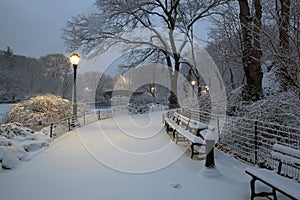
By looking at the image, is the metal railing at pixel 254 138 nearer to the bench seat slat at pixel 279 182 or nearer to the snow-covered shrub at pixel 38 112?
the bench seat slat at pixel 279 182

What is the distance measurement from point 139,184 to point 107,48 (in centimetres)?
1513

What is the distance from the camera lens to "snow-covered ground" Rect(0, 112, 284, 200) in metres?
3.69

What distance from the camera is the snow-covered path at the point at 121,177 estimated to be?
3.68m

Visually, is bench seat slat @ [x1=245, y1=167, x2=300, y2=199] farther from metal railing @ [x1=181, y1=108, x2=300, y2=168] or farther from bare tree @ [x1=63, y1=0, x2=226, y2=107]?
bare tree @ [x1=63, y1=0, x2=226, y2=107]

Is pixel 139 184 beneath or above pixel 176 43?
beneath

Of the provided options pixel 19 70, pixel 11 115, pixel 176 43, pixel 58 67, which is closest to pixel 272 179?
pixel 11 115

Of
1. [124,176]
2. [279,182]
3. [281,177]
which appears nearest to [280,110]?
[281,177]

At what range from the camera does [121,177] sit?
4457 millimetres

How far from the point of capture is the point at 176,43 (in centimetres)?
2222

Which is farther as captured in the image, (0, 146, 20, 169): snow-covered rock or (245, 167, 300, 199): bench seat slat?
(0, 146, 20, 169): snow-covered rock

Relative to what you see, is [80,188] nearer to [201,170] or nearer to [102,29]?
[201,170]

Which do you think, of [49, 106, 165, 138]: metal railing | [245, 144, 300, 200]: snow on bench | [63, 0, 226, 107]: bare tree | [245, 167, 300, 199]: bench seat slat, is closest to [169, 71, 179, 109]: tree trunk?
[63, 0, 226, 107]: bare tree

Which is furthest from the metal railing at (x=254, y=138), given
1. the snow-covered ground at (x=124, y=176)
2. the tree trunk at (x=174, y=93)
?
the tree trunk at (x=174, y=93)

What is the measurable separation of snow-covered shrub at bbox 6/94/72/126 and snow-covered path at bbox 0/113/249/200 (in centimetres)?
680
